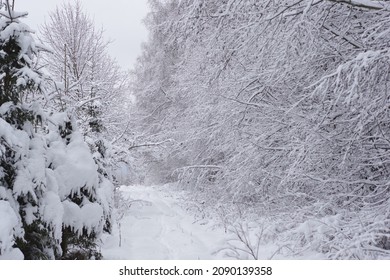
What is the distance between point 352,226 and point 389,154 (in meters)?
1.08

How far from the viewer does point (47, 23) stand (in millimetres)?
10445

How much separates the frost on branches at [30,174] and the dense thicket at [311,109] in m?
2.25

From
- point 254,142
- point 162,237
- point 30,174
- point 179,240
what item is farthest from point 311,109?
point 30,174

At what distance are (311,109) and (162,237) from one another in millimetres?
3855

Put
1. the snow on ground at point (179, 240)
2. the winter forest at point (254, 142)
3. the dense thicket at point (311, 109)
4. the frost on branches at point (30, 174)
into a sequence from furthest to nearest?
the snow on ground at point (179, 240), the dense thicket at point (311, 109), the winter forest at point (254, 142), the frost on branches at point (30, 174)

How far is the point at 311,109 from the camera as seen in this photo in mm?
5379

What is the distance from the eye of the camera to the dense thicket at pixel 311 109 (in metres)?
3.85

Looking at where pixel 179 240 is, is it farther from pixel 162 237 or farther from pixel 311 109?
pixel 311 109

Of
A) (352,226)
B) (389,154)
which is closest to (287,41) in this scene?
(389,154)

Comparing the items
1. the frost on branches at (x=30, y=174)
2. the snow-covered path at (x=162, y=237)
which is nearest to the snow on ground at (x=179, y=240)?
the snow-covered path at (x=162, y=237)

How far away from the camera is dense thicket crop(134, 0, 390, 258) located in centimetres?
385

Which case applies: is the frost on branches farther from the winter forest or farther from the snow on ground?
the snow on ground

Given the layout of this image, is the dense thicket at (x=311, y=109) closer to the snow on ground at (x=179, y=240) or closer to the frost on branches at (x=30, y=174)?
the snow on ground at (x=179, y=240)

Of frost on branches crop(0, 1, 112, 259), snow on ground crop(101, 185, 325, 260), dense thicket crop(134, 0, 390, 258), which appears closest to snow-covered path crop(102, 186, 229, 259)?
snow on ground crop(101, 185, 325, 260)
